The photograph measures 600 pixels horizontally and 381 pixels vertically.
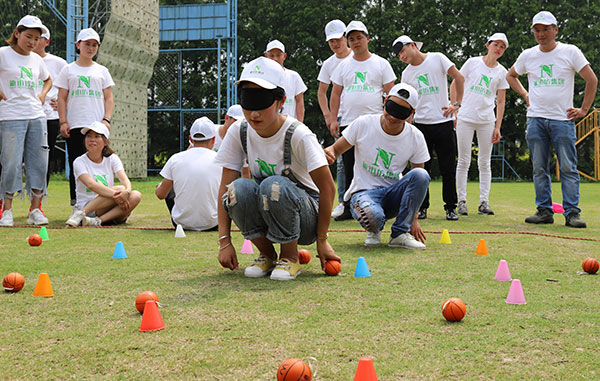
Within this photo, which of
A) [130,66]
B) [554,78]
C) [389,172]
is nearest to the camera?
[389,172]

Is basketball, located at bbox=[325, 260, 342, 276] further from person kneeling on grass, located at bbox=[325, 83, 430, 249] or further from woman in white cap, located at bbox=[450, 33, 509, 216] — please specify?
woman in white cap, located at bbox=[450, 33, 509, 216]

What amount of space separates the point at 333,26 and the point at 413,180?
11.5 ft

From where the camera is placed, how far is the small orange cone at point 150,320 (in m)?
2.74

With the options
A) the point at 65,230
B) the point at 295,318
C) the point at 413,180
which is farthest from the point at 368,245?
the point at 65,230

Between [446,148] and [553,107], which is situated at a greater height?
[553,107]

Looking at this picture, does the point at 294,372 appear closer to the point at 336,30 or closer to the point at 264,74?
the point at 264,74

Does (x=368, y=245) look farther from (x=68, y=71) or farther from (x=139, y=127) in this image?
(x=139, y=127)

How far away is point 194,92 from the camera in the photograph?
33.0 m

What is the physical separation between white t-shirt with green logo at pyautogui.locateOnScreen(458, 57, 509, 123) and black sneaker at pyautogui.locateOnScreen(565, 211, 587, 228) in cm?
184

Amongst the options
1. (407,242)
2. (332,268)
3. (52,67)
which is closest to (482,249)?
(407,242)

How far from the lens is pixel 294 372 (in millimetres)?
2010

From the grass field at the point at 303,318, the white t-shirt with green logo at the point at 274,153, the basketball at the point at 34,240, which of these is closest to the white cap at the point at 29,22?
the basketball at the point at 34,240

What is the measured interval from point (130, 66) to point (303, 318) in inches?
826

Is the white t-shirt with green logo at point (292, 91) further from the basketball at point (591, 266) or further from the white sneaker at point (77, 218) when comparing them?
the basketball at point (591, 266)
